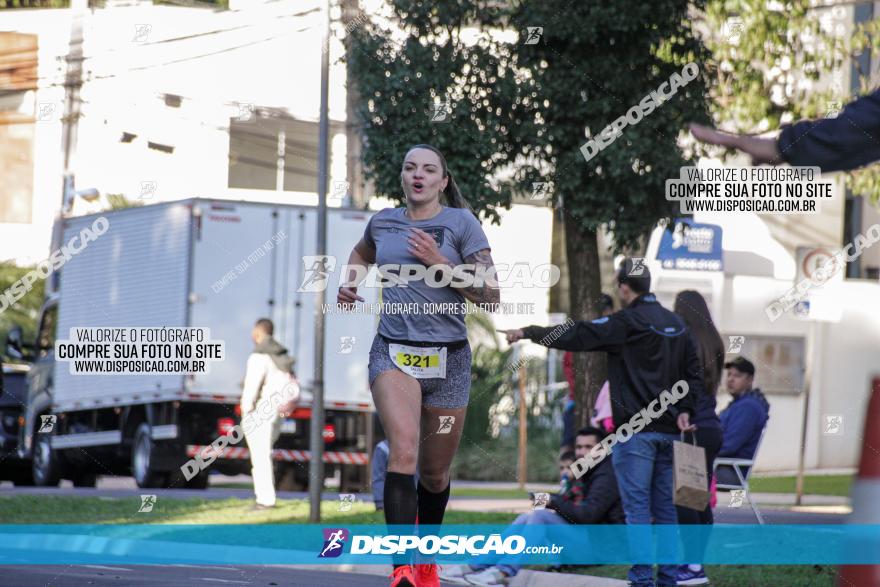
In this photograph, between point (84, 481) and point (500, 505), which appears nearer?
point (500, 505)

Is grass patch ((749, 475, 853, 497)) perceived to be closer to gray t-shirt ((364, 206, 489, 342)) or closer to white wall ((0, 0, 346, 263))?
gray t-shirt ((364, 206, 489, 342))

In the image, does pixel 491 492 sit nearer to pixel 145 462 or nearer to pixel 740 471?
pixel 145 462

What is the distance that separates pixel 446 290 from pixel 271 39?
26.7 meters

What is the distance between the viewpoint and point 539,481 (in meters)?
22.7

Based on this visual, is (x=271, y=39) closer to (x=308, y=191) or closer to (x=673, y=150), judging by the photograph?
(x=308, y=191)

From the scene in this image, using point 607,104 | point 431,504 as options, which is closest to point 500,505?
point 607,104

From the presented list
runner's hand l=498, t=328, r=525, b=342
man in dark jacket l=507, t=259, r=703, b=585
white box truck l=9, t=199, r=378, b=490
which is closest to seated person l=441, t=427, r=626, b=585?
man in dark jacket l=507, t=259, r=703, b=585

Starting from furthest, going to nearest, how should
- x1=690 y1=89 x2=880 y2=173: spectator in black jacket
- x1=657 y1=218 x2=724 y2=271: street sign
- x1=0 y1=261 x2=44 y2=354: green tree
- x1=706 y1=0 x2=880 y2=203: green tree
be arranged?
x1=0 y1=261 x2=44 y2=354: green tree < x1=657 y1=218 x2=724 y2=271: street sign < x1=706 y1=0 x2=880 y2=203: green tree < x1=690 y1=89 x2=880 y2=173: spectator in black jacket

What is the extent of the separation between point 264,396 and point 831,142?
1184 centimetres

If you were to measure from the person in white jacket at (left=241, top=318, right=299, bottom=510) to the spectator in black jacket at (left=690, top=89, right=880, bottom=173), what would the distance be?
11553 mm

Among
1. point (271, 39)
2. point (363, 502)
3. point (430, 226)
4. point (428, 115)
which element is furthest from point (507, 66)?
point (271, 39)

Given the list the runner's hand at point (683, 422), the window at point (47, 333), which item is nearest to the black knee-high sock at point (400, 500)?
the runner's hand at point (683, 422)

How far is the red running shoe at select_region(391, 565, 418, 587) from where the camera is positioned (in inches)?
243

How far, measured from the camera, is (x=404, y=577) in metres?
6.20
